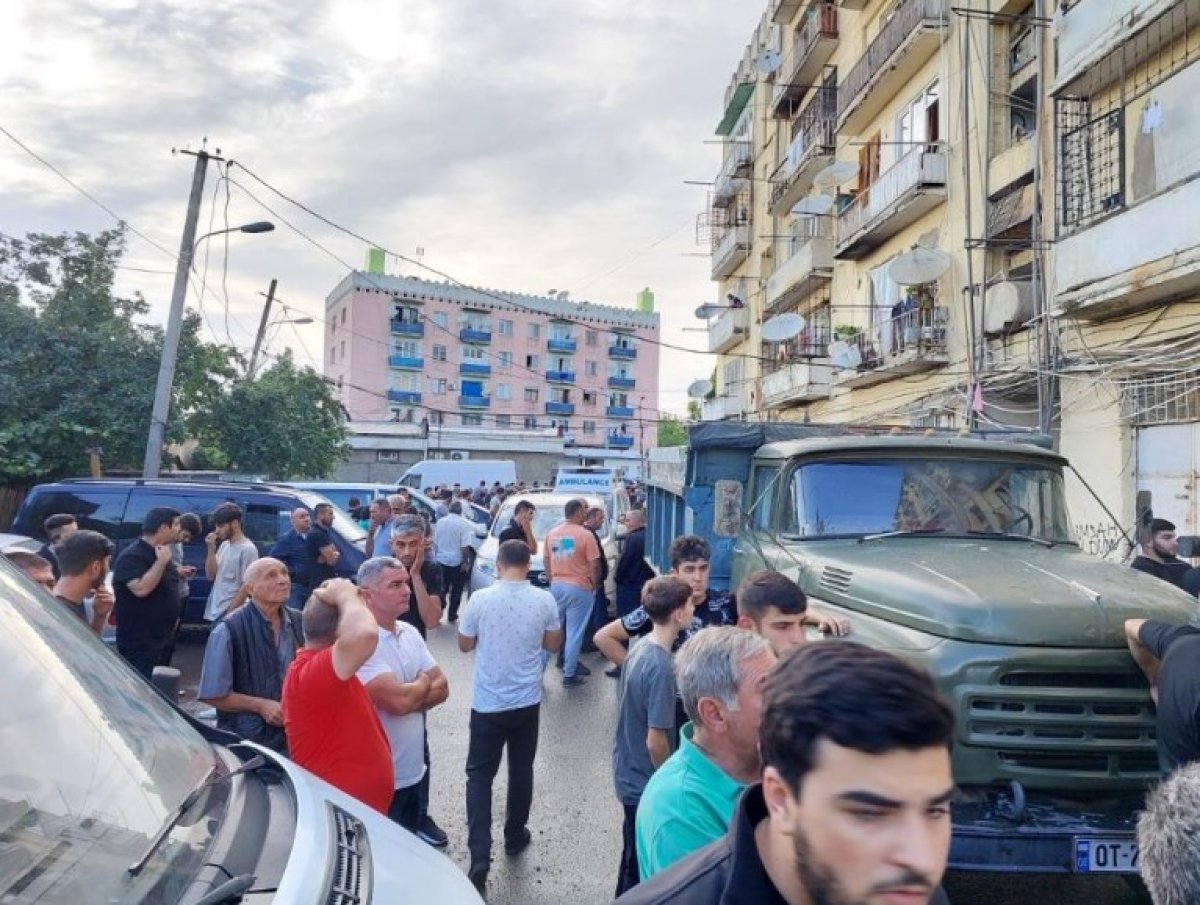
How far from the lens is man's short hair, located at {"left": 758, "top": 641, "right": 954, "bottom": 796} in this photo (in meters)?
1.40

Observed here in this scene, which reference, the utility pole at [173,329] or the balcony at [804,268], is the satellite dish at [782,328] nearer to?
the balcony at [804,268]

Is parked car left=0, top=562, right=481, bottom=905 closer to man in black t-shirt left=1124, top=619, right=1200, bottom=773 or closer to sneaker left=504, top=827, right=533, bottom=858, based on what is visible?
man in black t-shirt left=1124, top=619, right=1200, bottom=773

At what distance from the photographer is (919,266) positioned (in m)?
16.3

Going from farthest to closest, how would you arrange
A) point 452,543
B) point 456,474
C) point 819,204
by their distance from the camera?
point 456,474 → point 819,204 → point 452,543

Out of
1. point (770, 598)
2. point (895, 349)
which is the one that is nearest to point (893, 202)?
point (895, 349)

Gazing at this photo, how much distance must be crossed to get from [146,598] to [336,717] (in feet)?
10.9

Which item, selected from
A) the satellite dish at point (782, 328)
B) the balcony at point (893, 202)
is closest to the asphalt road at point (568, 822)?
the satellite dish at point (782, 328)

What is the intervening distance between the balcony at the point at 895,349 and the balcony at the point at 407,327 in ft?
161

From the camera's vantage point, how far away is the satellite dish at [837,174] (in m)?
21.6

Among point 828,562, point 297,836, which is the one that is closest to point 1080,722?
point 828,562

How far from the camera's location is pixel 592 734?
766cm

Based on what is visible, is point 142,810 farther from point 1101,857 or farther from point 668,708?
point 1101,857

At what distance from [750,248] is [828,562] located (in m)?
32.1

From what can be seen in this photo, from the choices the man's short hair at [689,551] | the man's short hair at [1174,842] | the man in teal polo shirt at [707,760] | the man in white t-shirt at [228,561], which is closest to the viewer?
the man's short hair at [1174,842]
